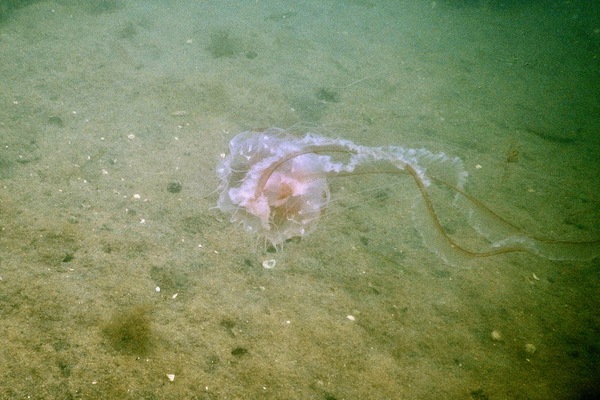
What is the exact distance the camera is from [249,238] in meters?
3.37

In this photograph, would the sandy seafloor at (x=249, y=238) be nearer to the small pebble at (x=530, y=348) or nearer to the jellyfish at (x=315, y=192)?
the small pebble at (x=530, y=348)

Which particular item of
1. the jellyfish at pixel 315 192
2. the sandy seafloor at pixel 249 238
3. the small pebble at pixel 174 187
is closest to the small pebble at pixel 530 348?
the sandy seafloor at pixel 249 238

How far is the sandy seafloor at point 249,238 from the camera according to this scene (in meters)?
2.52

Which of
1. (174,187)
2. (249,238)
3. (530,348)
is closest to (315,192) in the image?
(249,238)

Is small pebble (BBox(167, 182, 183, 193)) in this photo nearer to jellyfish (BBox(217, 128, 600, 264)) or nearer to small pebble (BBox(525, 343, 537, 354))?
jellyfish (BBox(217, 128, 600, 264))

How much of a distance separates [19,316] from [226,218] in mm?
1881

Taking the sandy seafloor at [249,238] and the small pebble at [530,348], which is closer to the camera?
the sandy seafloor at [249,238]

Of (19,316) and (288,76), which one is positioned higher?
(288,76)

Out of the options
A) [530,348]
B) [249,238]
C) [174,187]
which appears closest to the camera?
[530,348]

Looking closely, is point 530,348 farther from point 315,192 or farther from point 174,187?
point 174,187

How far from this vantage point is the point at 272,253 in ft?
10.8

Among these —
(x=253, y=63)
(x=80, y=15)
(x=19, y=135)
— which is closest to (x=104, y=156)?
(x=19, y=135)

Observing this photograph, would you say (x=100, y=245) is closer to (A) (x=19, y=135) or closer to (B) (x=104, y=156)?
(B) (x=104, y=156)

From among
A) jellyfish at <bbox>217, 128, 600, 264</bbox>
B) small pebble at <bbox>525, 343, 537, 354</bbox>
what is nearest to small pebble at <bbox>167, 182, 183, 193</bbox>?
jellyfish at <bbox>217, 128, 600, 264</bbox>
